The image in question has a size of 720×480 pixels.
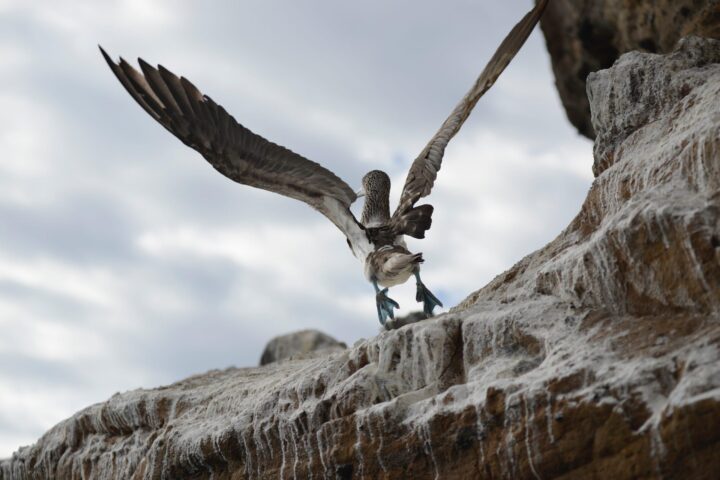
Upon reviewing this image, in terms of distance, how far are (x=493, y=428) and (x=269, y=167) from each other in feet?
15.8

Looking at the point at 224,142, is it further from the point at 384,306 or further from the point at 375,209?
the point at 384,306

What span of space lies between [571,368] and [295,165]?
4.97 meters

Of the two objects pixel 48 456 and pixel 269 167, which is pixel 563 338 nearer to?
pixel 269 167

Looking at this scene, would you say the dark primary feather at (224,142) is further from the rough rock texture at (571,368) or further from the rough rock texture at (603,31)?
the rough rock texture at (603,31)

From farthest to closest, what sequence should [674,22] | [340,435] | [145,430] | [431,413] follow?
[674,22] < [145,430] < [340,435] < [431,413]

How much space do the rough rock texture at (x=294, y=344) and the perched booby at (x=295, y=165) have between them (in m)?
7.70

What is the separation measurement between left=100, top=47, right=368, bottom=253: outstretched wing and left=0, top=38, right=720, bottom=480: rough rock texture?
209cm

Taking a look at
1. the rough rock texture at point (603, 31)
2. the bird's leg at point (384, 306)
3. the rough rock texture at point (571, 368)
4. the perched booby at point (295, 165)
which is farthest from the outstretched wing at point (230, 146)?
the rough rock texture at point (603, 31)

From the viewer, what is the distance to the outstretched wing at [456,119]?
10.2 metres

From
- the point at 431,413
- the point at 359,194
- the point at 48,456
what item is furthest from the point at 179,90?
the point at 431,413

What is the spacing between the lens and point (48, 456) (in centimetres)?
1091

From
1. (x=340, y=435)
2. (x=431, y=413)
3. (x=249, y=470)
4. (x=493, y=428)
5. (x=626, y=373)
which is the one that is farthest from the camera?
(x=249, y=470)

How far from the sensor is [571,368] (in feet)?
19.0

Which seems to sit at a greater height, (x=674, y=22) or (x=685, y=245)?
(x=674, y=22)
